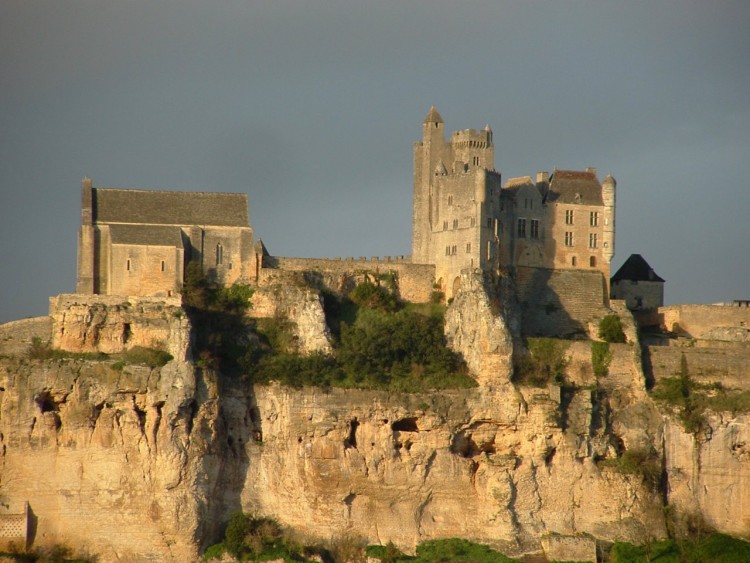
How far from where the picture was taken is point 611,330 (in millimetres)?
68938

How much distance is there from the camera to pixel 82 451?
61906 millimetres

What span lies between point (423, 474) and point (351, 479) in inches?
92.4

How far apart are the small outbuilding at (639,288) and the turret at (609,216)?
283cm

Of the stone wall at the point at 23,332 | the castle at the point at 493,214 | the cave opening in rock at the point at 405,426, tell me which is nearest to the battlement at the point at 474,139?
the castle at the point at 493,214

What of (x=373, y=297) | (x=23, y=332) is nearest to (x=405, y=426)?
(x=373, y=297)

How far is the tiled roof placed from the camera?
6612cm

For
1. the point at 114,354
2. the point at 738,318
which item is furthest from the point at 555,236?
the point at 114,354

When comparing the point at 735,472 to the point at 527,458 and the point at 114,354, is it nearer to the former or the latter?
the point at 527,458

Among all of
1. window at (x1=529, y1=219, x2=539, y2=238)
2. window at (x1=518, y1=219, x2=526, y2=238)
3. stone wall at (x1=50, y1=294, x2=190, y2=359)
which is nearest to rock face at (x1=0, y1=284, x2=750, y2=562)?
stone wall at (x1=50, y1=294, x2=190, y2=359)

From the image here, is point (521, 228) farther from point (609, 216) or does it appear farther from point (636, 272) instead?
point (636, 272)

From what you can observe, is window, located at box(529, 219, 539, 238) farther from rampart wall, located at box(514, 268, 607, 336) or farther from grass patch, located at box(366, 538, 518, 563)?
grass patch, located at box(366, 538, 518, 563)

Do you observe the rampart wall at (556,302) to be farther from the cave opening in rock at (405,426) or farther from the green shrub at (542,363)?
the cave opening in rock at (405,426)

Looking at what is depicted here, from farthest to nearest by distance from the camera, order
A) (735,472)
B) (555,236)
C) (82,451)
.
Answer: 1. (555,236)
2. (735,472)
3. (82,451)

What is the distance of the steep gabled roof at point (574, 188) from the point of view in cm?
7244
